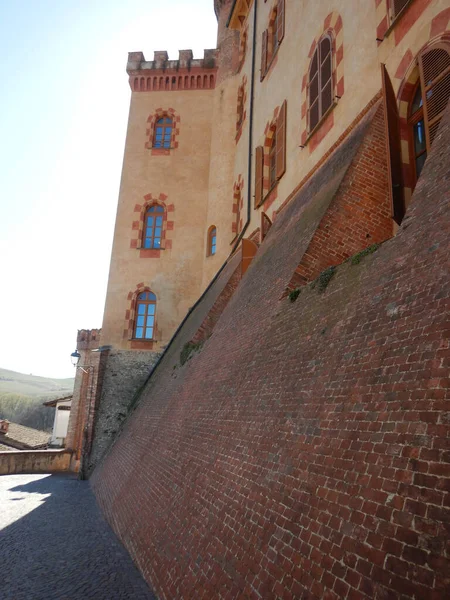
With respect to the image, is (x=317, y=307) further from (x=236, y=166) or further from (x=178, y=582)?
(x=236, y=166)

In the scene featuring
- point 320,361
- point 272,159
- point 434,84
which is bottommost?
point 320,361

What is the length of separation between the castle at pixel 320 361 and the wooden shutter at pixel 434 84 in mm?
28

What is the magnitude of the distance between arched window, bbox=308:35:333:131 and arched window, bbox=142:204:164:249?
444 inches

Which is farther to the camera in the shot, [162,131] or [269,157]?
[162,131]

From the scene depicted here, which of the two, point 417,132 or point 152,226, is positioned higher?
point 152,226

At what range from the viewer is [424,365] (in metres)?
3.05

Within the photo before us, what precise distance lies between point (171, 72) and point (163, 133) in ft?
11.2

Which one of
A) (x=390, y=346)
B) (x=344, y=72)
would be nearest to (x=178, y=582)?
(x=390, y=346)

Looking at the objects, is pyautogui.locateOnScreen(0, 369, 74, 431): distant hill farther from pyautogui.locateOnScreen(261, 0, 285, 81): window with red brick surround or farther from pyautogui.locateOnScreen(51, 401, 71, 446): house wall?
pyautogui.locateOnScreen(261, 0, 285, 81): window with red brick surround

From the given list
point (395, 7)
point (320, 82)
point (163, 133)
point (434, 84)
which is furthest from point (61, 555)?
point (163, 133)

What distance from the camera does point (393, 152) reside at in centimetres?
627

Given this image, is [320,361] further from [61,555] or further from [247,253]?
[247,253]

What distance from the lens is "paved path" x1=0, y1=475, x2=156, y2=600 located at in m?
5.35

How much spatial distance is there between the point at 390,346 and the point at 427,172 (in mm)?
2250
